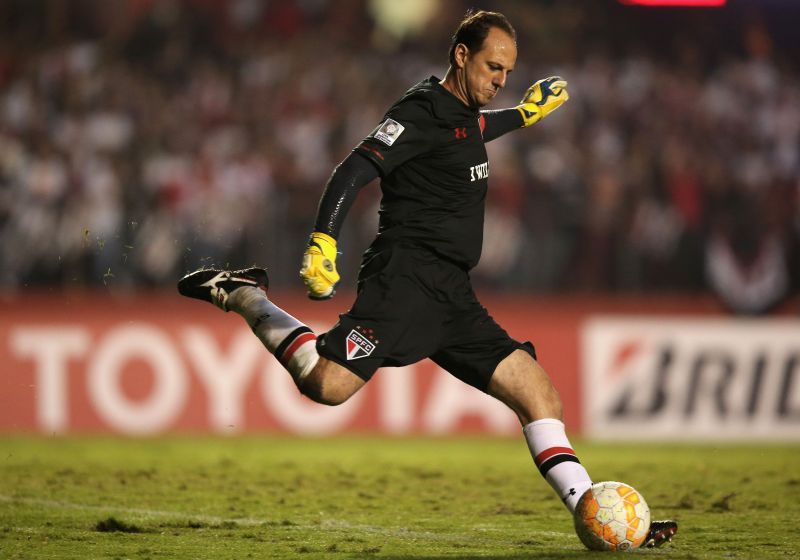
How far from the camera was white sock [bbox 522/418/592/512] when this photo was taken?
573 cm

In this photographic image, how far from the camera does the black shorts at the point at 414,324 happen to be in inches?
225

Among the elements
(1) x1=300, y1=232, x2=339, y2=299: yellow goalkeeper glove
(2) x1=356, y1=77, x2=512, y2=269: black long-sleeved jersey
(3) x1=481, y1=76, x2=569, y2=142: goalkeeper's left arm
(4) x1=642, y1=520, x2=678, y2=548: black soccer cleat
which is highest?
(3) x1=481, y1=76, x2=569, y2=142: goalkeeper's left arm

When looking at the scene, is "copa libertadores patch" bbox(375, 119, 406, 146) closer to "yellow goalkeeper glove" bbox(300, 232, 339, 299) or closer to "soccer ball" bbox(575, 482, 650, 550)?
"yellow goalkeeper glove" bbox(300, 232, 339, 299)

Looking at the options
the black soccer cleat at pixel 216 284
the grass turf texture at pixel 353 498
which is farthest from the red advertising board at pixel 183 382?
the black soccer cleat at pixel 216 284

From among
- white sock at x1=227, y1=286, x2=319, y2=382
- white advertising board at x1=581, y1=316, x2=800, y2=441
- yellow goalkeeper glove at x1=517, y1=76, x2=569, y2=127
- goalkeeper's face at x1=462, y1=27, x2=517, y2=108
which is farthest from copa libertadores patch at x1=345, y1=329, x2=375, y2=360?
white advertising board at x1=581, y1=316, x2=800, y2=441

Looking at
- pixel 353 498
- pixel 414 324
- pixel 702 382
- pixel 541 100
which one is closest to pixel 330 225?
pixel 414 324

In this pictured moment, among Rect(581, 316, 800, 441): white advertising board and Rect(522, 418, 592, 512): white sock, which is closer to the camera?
Rect(522, 418, 592, 512): white sock

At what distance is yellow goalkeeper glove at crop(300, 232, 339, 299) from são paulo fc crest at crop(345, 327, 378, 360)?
0.34m

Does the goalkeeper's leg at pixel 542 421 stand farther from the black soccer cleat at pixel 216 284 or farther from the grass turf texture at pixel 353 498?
the black soccer cleat at pixel 216 284

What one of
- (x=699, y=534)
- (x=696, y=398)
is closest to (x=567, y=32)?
(x=696, y=398)

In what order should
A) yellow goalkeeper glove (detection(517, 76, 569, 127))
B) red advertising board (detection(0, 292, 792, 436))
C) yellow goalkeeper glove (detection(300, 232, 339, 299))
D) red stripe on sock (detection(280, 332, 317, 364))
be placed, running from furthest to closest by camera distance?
red advertising board (detection(0, 292, 792, 436)) → yellow goalkeeper glove (detection(517, 76, 569, 127)) → red stripe on sock (detection(280, 332, 317, 364)) → yellow goalkeeper glove (detection(300, 232, 339, 299))

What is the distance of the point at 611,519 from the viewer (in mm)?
5535

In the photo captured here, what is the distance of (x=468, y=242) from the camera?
598 cm

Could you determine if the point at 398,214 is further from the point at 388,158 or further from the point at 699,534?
the point at 699,534
